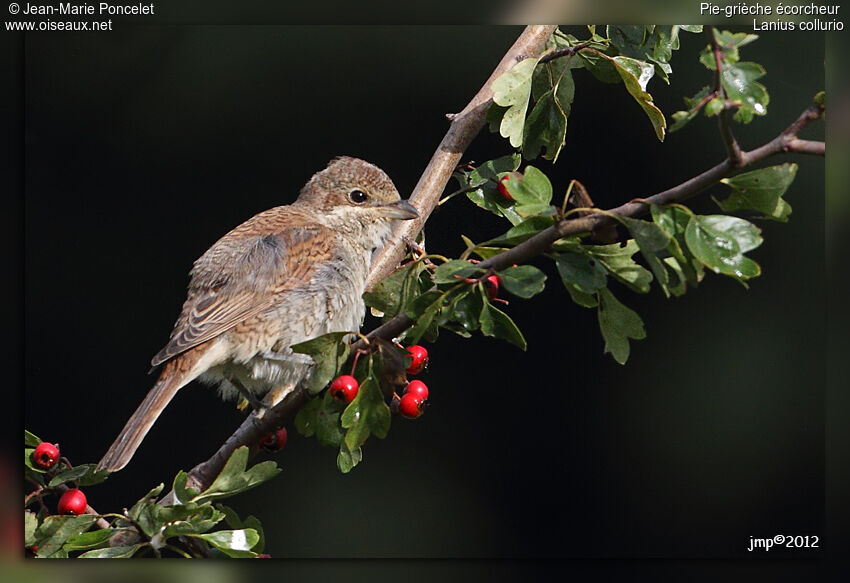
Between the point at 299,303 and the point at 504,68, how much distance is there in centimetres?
108

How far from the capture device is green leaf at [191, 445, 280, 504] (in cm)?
259

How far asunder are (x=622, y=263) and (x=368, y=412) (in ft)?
2.56

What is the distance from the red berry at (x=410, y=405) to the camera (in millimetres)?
2641

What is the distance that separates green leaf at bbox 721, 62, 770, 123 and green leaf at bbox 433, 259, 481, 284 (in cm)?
69

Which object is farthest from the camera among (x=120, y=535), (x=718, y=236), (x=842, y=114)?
(x=842, y=114)

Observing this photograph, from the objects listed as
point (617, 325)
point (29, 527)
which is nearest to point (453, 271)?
point (617, 325)

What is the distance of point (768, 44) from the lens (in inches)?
123

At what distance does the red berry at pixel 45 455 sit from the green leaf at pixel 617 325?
1.53m

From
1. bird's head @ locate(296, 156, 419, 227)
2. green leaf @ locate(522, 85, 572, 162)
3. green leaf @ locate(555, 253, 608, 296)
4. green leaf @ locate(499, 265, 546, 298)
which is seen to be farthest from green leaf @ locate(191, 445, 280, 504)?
green leaf @ locate(522, 85, 572, 162)

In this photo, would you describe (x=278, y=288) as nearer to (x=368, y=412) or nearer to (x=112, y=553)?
(x=368, y=412)

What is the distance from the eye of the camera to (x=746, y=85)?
2.04 m

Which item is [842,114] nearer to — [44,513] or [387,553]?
[387,553]

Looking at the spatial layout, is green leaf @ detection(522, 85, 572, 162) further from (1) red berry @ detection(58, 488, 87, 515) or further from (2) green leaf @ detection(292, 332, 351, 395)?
(1) red berry @ detection(58, 488, 87, 515)

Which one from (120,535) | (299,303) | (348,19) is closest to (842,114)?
(348,19)
